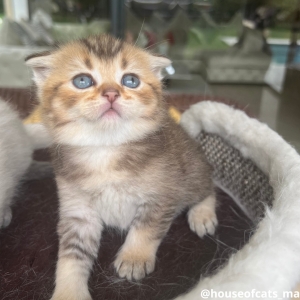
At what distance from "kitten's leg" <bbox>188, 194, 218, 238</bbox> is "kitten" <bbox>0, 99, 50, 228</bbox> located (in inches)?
19.4

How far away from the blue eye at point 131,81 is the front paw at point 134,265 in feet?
1.28

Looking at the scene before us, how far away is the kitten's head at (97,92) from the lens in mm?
791

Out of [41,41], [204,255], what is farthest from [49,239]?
[41,41]

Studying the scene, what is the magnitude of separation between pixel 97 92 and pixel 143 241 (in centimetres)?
37

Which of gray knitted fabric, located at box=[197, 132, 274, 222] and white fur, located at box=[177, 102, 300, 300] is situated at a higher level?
white fur, located at box=[177, 102, 300, 300]

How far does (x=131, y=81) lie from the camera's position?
860mm

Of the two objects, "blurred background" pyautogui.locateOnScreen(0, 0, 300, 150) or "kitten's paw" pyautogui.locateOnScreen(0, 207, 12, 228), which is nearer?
"kitten's paw" pyautogui.locateOnScreen(0, 207, 12, 228)

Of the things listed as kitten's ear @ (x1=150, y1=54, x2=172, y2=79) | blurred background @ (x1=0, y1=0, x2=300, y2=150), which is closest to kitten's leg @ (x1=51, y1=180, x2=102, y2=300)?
kitten's ear @ (x1=150, y1=54, x2=172, y2=79)

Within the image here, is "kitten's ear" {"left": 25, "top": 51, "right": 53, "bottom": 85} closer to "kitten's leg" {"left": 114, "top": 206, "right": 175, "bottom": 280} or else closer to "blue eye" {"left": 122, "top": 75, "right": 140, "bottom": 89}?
"blue eye" {"left": 122, "top": 75, "right": 140, "bottom": 89}

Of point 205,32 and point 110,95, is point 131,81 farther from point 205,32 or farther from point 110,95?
point 205,32

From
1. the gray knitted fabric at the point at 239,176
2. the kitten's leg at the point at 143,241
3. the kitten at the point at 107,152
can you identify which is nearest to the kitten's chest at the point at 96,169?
the kitten at the point at 107,152

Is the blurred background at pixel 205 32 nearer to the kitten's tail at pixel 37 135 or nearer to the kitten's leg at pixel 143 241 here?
the kitten's tail at pixel 37 135

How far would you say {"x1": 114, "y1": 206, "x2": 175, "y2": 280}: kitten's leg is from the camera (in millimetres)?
876

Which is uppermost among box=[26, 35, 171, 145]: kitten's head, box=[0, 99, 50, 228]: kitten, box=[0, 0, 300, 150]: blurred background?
box=[26, 35, 171, 145]: kitten's head
